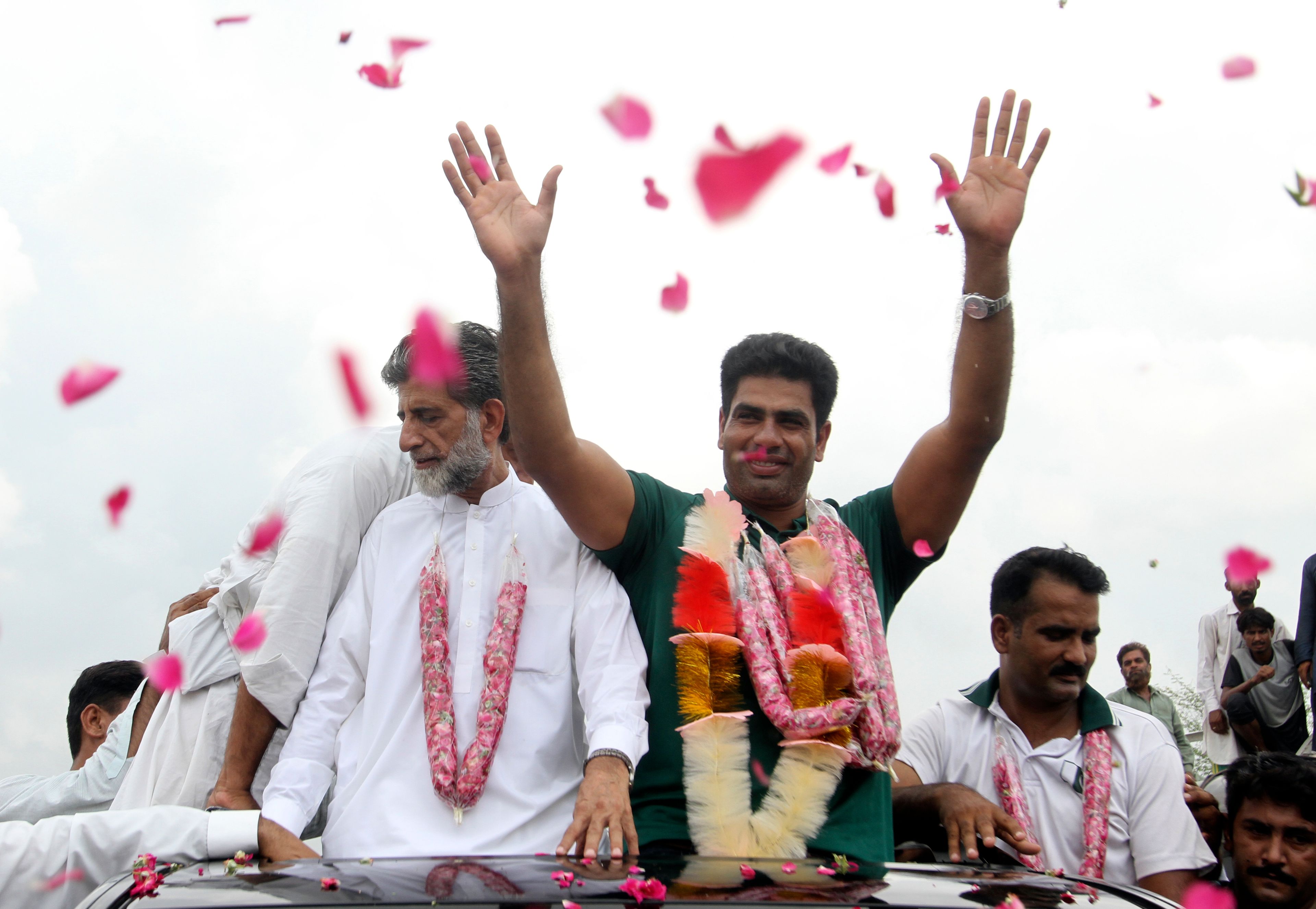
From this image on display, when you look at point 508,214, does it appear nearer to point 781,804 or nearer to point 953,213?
point 953,213

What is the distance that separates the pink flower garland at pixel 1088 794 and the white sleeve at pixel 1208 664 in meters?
4.68

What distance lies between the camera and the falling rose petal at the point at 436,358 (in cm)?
338

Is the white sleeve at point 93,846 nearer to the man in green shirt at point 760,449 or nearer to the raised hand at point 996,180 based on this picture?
the man in green shirt at point 760,449

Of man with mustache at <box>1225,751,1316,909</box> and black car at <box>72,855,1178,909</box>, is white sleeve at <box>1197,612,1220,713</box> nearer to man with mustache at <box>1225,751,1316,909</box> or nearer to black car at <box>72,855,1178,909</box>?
man with mustache at <box>1225,751,1316,909</box>

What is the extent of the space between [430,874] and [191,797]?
1.79 metres

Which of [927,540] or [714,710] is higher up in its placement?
[927,540]

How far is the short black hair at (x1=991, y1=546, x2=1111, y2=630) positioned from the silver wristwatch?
44.0 inches

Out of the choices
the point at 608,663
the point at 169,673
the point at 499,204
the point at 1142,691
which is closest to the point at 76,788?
the point at 169,673

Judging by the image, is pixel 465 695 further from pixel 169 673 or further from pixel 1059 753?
pixel 1059 753

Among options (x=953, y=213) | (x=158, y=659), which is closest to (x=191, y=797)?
(x=158, y=659)

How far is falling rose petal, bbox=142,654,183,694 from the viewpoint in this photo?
3.40m

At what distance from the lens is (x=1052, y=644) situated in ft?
11.9

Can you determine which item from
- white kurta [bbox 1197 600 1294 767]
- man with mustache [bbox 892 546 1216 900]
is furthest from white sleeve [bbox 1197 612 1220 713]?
man with mustache [bbox 892 546 1216 900]

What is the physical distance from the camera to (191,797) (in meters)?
3.24
